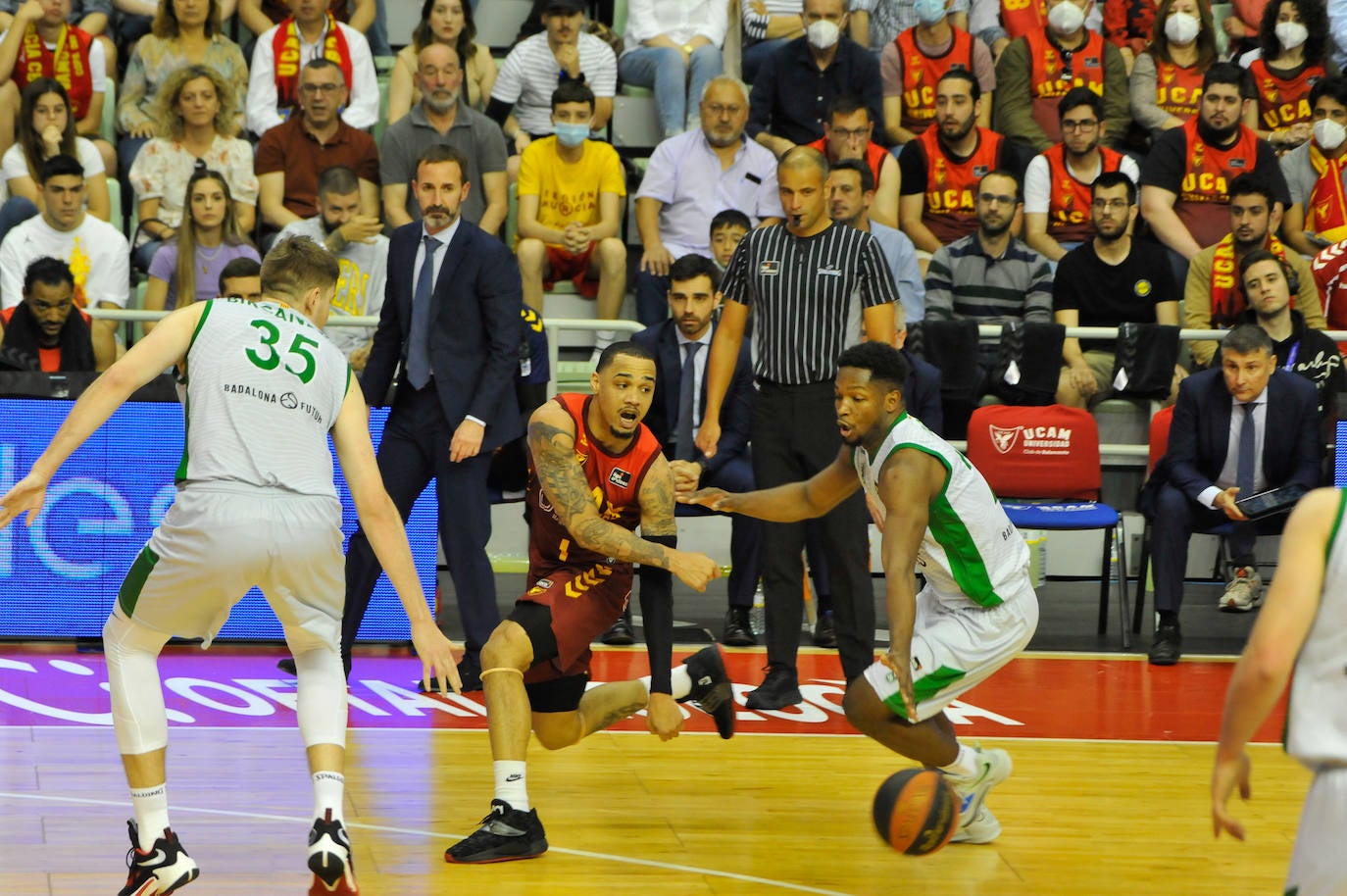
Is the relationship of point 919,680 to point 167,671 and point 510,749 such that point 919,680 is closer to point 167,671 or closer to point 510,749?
point 510,749

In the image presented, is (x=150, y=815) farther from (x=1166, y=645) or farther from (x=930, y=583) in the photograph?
(x=1166, y=645)

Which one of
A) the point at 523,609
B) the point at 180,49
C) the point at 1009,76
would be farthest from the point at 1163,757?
the point at 180,49

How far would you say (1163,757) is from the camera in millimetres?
6547

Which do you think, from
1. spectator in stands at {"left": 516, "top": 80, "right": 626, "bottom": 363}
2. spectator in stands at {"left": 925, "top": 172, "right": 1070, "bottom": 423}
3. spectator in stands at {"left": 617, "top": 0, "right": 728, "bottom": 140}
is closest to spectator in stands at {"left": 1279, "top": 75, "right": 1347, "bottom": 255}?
spectator in stands at {"left": 925, "top": 172, "right": 1070, "bottom": 423}

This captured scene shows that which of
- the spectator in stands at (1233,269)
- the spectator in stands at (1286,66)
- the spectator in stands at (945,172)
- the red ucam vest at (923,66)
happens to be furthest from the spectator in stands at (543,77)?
the spectator in stands at (1286,66)

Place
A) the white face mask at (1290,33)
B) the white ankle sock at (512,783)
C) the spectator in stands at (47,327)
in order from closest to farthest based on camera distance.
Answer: the white ankle sock at (512,783) → the spectator in stands at (47,327) → the white face mask at (1290,33)

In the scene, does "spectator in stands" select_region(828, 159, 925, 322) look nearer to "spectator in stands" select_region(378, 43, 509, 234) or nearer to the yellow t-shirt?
the yellow t-shirt

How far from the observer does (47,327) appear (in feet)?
29.6

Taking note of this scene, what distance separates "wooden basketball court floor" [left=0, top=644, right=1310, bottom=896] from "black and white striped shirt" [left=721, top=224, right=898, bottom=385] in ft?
4.61

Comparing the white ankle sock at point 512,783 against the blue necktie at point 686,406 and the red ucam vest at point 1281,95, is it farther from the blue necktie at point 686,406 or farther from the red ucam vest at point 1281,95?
the red ucam vest at point 1281,95

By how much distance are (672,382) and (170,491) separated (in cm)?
240

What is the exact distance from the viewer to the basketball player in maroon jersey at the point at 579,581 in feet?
16.6

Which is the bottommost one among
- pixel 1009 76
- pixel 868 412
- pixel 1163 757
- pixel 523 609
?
pixel 1163 757

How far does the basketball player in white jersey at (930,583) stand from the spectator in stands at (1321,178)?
637 cm
